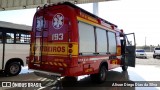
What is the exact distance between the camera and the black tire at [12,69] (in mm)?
9656

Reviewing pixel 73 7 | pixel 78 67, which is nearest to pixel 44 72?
pixel 78 67

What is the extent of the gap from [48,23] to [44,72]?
6.12 ft

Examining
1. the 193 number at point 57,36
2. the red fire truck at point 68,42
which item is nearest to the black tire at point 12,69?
the red fire truck at point 68,42

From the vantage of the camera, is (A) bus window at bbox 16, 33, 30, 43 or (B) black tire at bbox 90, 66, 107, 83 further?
(A) bus window at bbox 16, 33, 30, 43

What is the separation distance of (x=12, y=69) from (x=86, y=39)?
16.8 feet

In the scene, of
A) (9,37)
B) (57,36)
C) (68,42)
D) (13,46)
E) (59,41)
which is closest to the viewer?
(68,42)

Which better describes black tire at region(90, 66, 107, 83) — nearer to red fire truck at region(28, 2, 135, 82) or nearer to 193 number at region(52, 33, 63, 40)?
red fire truck at region(28, 2, 135, 82)

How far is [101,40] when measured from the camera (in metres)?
8.33

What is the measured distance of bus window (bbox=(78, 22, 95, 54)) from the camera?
6.66m

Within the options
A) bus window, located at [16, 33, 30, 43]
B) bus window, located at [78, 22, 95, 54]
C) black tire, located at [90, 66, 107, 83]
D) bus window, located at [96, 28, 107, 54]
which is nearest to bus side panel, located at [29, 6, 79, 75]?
bus window, located at [78, 22, 95, 54]

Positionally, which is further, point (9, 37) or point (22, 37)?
point (22, 37)

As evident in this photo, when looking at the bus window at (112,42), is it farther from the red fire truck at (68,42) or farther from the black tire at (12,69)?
the black tire at (12,69)

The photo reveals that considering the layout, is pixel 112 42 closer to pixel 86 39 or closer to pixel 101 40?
pixel 101 40

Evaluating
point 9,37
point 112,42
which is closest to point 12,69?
point 9,37
